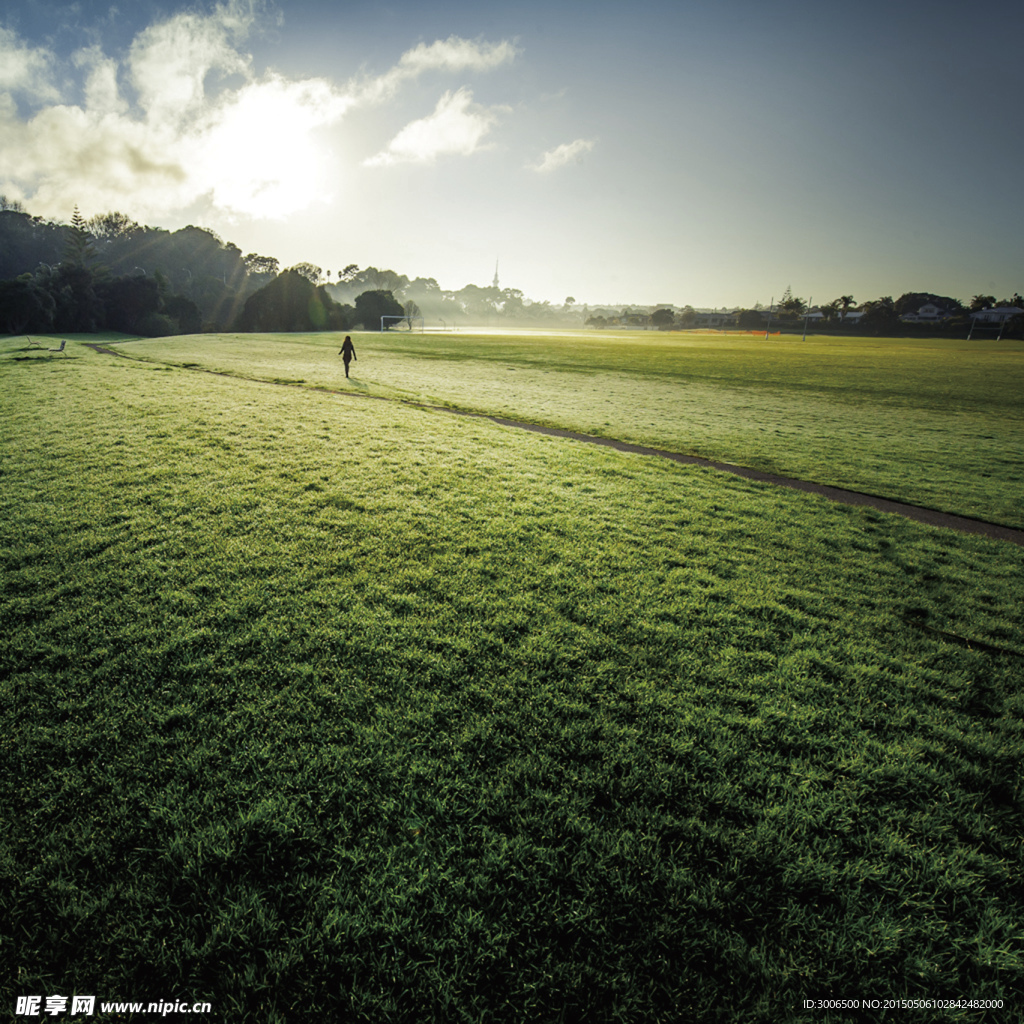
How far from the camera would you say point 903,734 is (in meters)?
3.72

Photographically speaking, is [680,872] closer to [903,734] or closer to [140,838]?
[903,734]

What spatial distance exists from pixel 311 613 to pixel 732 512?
7227 millimetres

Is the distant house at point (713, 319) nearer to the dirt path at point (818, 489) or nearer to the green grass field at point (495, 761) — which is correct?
the dirt path at point (818, 489)

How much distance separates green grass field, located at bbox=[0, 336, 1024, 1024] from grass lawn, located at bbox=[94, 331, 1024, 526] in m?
5.44

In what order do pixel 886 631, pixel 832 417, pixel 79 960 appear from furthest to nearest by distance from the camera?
1. pixel 832 417
2. pixel 886 631
3. pixel 79 960

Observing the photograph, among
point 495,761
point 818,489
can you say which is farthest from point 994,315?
point 495,761

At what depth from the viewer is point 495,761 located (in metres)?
3.26

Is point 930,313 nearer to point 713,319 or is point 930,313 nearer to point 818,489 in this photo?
point 713,319

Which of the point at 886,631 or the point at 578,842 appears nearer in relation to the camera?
the point at 578,842

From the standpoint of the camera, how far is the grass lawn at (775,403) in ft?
38.7

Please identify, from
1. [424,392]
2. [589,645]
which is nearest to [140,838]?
[589,645]

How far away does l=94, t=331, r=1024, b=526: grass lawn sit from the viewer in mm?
11805

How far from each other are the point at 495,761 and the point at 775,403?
82.5 feet

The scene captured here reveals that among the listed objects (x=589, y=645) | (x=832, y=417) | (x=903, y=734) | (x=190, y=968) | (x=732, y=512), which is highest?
(x=832, y=417)
